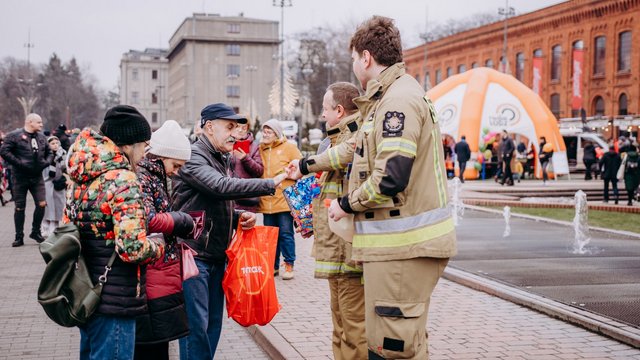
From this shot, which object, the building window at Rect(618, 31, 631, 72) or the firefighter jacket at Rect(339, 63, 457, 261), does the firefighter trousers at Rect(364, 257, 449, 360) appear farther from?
the building window at Rect(618, 31, 631, 72)

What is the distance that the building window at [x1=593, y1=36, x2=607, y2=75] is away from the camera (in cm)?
5531

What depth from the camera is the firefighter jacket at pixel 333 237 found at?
199 inches

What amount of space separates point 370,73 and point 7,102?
4137 inches

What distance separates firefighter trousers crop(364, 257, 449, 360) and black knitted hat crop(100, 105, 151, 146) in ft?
4.79

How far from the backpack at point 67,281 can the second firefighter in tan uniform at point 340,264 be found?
1570 millimetres

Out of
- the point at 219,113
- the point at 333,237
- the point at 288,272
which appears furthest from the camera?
the point at 288,272

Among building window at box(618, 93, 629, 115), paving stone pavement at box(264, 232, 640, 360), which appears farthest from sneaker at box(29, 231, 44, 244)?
building window at box(618, 93, 629, 115)

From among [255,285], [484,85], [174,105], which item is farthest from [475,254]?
[174,105]

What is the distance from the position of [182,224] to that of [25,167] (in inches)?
392

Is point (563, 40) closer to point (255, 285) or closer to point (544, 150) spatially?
point (544, 150)

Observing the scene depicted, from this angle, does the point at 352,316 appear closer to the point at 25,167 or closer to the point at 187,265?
the point at 187,265

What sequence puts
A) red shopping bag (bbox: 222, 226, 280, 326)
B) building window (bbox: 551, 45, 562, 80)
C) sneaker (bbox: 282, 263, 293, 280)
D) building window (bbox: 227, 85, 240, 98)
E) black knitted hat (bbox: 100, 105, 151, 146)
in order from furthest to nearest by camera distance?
building window (bbox: 227, 85, 240, 98)
building window (bbox: 551, 45, 562, 80)
sneaker (bbox: 282, 263, 293, 280)
red shopping bag (bbox: 222, 226, 280, 326)
black knitted hat (bbox: 100, 105, 151, 146)

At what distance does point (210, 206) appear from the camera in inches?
212

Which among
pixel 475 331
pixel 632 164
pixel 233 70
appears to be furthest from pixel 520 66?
pixel 475 331
